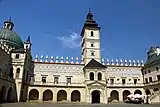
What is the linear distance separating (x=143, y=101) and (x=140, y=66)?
13533 millimetres

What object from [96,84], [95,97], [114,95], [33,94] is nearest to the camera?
[96,84]

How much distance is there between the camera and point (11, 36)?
47.3 metres

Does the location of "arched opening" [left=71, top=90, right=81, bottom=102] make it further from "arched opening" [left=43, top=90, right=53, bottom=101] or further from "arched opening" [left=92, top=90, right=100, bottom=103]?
"arched opening" [left=43, top=90, right=53, bottom=101]

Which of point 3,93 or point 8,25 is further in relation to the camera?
point 8,25

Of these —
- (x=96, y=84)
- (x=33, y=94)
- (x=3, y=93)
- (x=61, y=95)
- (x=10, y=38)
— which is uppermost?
(x=10, y=38)

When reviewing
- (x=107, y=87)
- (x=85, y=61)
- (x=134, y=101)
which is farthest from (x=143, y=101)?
(x=85, y=61)

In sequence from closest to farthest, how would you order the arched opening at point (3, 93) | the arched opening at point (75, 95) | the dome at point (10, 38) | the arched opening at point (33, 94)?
the arched opening at point (3, 93), the arched opening at point (33, 94), the dome at point (10, 38), the arched opening at point (75, 95)

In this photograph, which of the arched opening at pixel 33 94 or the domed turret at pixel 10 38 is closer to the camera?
the arched opening at pixel 33 94

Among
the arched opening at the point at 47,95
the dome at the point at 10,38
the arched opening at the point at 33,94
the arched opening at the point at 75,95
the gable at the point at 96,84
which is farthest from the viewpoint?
the arched opening at the point at 75,95

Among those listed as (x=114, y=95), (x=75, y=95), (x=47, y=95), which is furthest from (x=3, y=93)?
(x=114, y=95)

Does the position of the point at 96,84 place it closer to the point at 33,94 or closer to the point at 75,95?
the point at 75,95

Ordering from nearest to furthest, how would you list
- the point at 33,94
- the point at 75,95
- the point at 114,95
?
1. the point at 33,94
2. the point at 75,95
3. the point at 114,95

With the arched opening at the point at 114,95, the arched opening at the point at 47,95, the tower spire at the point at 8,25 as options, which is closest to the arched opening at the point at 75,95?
the arched opening at the point at 47,95

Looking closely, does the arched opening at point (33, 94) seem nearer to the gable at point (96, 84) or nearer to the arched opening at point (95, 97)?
the gable at point (96, 84)
